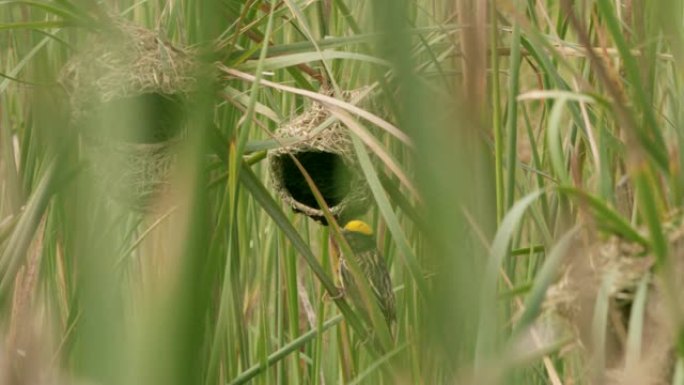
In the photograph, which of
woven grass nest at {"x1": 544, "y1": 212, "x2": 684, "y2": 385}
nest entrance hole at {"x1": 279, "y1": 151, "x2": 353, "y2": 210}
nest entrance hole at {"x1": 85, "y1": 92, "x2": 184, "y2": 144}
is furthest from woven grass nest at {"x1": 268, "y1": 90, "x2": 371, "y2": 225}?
nest entrance hole at {"x1": 85, "y1": 92, "x2": 184, "y2": 144}

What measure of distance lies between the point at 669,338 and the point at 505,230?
11 cm

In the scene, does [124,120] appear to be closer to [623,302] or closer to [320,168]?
[623,302]

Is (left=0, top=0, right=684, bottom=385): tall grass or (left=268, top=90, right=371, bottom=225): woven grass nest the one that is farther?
(left=268, top=90, right=371, bottom=225): woven grass nest

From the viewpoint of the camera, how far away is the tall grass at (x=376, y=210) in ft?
0.72

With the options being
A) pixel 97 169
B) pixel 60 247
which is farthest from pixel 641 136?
pixel 60 247

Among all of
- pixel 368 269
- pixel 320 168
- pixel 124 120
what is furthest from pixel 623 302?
pixel 320 168

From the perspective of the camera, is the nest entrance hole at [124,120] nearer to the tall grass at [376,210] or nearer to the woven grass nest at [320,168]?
the tall grass at [376,210]

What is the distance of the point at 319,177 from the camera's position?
4.20 ft

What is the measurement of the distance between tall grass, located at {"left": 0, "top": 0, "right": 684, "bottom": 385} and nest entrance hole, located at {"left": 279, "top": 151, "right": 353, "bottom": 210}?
0.19 feet

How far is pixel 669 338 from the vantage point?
0.55m

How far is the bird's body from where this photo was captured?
110cm

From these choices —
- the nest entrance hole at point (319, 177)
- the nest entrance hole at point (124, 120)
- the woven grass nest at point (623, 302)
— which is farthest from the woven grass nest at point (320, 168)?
the nest entrance hole at point (124, 120)

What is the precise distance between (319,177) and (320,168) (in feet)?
0.04

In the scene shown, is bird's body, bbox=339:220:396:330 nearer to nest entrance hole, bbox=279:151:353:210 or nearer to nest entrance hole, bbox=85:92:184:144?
nest entrance hole, bbox=279:151:353:210
